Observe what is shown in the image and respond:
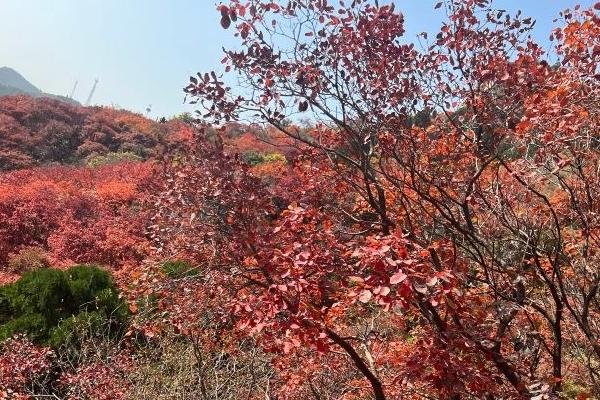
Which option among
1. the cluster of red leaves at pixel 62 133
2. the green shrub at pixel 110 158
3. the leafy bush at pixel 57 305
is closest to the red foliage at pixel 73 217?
the green shrub at pixel 110 158

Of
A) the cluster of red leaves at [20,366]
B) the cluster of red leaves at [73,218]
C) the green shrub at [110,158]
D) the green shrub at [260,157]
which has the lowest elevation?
→ the cluster of red leaves at [20,366]

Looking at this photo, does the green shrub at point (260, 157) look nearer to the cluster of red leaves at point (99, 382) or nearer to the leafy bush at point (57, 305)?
the leafy bush at point (57, 305)

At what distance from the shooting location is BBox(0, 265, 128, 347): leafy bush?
265 inches

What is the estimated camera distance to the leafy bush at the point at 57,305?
6.73 metres

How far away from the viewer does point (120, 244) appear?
12.9m

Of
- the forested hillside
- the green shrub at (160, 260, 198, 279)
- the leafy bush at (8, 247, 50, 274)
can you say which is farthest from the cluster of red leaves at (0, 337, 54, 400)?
the leafy bush at (8, 247, 50, 274)

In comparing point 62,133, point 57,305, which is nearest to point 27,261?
point 57,305

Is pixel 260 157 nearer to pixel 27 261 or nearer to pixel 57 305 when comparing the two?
pixel 27 261

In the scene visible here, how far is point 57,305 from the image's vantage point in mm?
7461

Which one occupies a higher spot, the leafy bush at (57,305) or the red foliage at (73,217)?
the red foliage at (73,217)

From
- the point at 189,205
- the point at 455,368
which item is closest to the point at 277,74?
the point at 189,205

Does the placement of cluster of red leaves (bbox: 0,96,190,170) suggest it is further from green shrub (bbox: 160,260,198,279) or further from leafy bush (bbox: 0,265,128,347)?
green shrub (bbox: 160,260,198,279)

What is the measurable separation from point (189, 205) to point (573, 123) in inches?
103

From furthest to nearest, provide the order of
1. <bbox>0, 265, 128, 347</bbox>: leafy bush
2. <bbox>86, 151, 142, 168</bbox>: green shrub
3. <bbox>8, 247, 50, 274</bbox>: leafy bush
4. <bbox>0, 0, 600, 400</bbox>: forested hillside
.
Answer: <bbox>86, 151, 142, 168</bbox>: green shrub < <bbox>8, 247, 50, 274</bbox>: leafy bush < <bbox>0, 265, 128, 347</bbox>: leafy bush < <bbox>0, 0, 600, 400</bbox>: forested hillside
